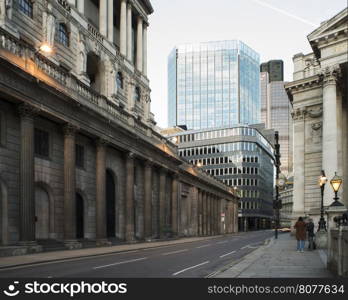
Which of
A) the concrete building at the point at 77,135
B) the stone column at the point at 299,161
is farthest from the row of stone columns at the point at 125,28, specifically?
the stone column at the point at 299,161

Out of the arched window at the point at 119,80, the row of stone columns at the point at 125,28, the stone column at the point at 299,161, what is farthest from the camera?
the stone column at the point at 299,161

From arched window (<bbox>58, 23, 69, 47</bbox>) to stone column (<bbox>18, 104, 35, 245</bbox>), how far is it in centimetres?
1326

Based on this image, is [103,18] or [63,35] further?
[103,18]

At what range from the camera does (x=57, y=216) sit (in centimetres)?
2902

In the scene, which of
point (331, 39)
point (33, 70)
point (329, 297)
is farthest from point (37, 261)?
point (331, 39)

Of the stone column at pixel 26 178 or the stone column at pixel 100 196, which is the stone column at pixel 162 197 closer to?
the stone column at pixel 100 196

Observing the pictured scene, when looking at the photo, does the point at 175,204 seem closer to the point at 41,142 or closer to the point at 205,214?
the point at 205,214

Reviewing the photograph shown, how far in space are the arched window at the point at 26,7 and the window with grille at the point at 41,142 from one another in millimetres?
9291

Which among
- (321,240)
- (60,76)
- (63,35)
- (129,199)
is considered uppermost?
(63,35)

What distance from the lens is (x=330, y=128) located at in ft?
130

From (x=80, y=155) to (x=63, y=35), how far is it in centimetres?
1052

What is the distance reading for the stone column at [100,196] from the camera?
111 ft

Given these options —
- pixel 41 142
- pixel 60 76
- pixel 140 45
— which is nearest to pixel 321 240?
pixel 41 142

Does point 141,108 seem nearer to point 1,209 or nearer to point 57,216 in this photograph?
point 57,216
